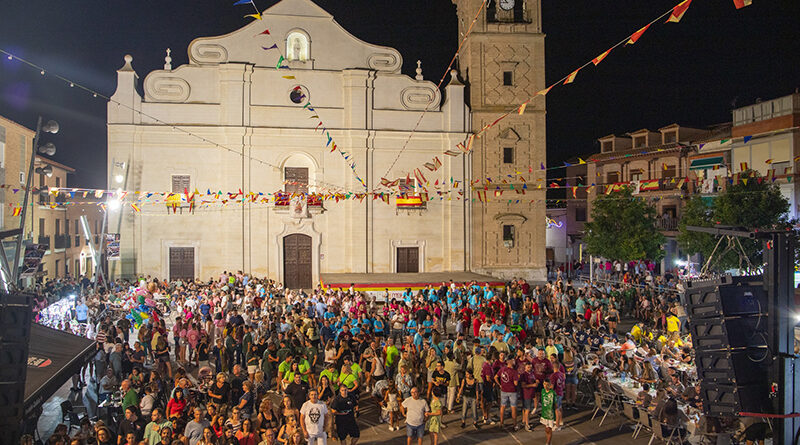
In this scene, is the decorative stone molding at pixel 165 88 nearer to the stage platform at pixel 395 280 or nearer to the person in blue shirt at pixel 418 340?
the stage platform at pixel 395 280

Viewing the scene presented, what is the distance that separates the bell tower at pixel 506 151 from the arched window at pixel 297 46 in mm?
8508

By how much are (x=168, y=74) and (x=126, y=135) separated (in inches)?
140

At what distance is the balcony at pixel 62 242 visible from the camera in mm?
36925

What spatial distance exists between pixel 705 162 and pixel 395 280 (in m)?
23.3

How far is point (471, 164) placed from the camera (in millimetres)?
30500

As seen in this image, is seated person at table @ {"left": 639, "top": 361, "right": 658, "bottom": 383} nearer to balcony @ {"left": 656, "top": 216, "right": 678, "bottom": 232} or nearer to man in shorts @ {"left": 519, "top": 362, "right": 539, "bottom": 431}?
man in shorts @ {"left": 519, "top": 362, "right": 539, "bottom": 431}

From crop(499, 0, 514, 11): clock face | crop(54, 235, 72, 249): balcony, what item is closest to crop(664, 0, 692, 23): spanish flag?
crop(499, 0, 514, 11): clock face

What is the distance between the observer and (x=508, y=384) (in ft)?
36.0

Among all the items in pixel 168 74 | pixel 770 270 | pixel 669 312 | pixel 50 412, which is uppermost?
pixel 168 74

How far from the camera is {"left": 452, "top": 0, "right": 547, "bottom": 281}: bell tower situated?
3047 centimetres

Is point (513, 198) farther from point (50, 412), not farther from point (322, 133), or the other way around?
point (50, 412)

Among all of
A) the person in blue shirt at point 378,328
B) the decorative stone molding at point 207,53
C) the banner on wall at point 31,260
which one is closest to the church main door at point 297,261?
the decorative stone molding at point 207,53

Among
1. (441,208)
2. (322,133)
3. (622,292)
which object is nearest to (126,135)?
(322,133)

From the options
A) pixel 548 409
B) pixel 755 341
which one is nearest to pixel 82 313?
pixel 548 409
